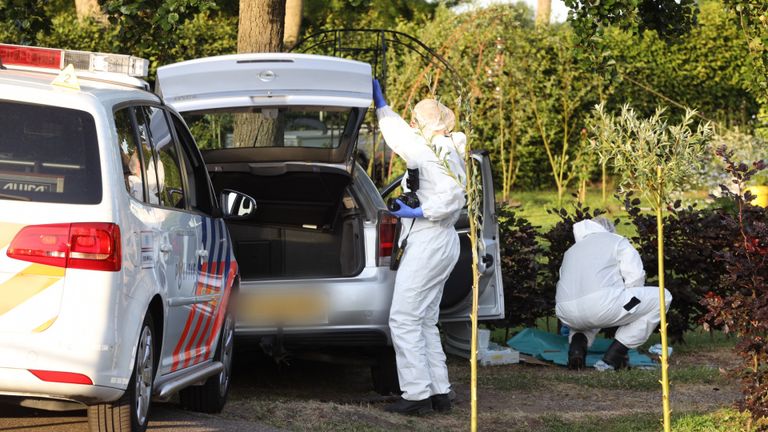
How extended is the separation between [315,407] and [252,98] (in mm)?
1772

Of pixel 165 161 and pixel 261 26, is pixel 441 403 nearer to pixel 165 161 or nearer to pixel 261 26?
pixel 165 161

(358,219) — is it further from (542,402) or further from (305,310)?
(542,402)

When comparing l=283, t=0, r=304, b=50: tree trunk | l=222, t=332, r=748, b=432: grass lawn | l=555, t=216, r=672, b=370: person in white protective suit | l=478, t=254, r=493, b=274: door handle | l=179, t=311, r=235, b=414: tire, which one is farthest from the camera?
l=283, t=0, r=304, b=50: tree trunk

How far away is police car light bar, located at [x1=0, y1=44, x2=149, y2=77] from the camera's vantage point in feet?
18.8

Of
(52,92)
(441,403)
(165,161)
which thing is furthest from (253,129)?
Answer: (52,92)

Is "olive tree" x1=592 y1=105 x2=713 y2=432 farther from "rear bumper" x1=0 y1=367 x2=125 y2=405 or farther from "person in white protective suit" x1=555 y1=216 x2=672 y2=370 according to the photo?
"person in white protective suit" x1=555 y1=216 x2=672 y2=370

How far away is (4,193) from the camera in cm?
473

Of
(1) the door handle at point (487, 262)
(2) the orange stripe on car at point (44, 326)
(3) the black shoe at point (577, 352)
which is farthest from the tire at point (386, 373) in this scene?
(2) the orange stripe on car at point (44, 326)

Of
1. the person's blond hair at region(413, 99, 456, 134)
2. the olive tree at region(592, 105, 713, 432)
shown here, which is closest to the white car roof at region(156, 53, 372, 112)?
the person's blond hair at region(413, 99, 456, 134)

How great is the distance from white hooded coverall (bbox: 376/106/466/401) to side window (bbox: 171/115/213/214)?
111cm

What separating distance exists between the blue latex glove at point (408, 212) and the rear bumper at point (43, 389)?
2.81 m

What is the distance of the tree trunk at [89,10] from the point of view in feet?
62.5

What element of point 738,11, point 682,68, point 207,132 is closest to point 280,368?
point 207,132

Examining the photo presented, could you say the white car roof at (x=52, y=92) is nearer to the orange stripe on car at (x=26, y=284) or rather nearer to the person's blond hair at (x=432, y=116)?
the orange stripe on car at (x=26, y=284)
